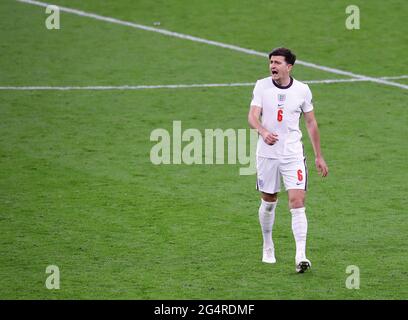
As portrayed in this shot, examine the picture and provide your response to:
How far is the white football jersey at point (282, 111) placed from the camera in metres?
11.1

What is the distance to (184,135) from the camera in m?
16.8

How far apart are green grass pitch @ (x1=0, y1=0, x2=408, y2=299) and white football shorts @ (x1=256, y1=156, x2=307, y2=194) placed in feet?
2.85

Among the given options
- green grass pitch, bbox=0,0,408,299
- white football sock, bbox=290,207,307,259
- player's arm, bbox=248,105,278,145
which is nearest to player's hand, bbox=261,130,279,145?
player's arm, bbox=248,105,278,145

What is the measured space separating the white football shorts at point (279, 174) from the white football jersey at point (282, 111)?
0.22 feet

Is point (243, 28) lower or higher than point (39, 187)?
higher

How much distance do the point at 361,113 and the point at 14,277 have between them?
8500 millimetres

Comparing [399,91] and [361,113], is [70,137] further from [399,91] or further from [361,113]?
[399,91]

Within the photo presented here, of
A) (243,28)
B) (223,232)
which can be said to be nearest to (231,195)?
(223,232)

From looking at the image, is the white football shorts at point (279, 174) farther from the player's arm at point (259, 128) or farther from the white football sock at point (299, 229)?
the player's arm at point (259, 128)

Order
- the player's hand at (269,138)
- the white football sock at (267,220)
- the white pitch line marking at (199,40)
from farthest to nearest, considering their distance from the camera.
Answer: the white pitch line marking at (199,40), the white football sock at (267,220), the player's hand at (269,138)

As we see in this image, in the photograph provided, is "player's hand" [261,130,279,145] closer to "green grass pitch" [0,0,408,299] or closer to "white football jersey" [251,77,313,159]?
"white football jersey" [251,77,313,159]

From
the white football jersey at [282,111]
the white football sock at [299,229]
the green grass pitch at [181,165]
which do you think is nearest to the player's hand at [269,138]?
the white football jersey at [282,111]

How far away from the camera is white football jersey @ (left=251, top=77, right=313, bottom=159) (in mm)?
11078

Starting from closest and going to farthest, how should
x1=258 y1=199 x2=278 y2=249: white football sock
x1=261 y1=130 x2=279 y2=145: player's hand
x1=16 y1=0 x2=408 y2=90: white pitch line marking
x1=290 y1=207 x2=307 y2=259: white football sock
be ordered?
x1=261 y1=130 x2=279 y2=145: player's hand < x1=290 y1=207 x2=307 y2=259: white football sock < x1=258 y1=199 x2=278 y2=249: white football sock < x1=16 y1=0 x2=408 y2=90: white pitch line marking
